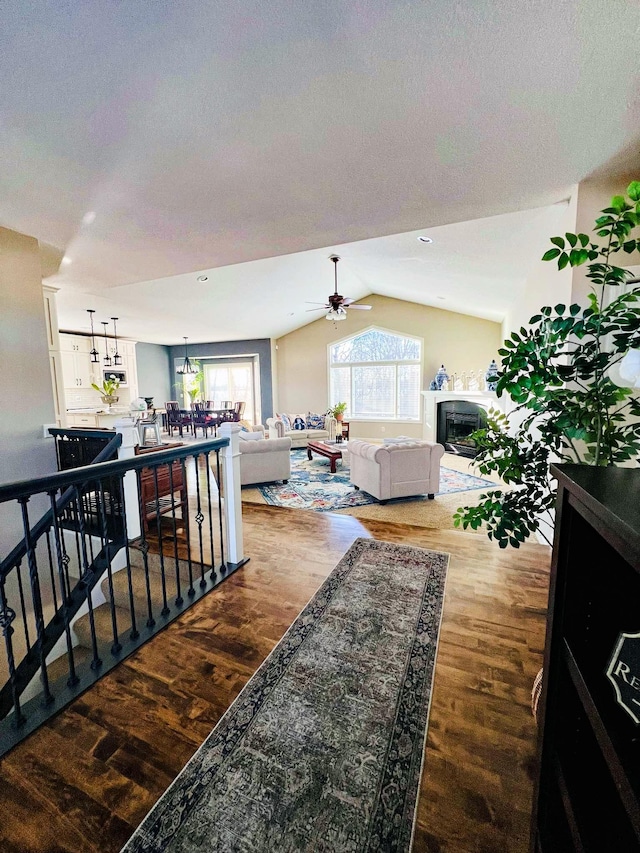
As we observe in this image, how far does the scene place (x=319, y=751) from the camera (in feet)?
4.52

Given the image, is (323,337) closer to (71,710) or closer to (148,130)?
(148,130)

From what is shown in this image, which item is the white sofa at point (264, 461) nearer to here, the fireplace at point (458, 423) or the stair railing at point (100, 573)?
the stair railing at point (100, 573)

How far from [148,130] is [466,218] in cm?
209

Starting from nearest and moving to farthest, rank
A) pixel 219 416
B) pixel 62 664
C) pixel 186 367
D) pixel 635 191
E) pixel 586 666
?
pixel 586 666, pixel 635 191, pixel 62 664, pixel 219 416, pixel 186 367

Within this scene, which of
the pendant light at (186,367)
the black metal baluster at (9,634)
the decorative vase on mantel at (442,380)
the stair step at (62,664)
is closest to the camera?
the black metal baluster at (9,634)

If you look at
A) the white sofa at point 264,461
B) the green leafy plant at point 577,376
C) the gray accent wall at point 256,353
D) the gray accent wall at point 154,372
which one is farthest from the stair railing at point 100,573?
the gray accent wall at point 154,372

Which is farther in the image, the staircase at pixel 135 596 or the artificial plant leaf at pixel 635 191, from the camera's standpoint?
the staircase at pixel 135 596

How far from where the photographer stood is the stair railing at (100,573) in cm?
155

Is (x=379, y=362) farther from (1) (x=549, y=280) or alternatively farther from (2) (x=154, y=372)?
(2) (x=154, y=372)

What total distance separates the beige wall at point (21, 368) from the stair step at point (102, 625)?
0.92m

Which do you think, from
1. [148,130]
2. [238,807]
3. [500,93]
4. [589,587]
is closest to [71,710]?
[238,807]

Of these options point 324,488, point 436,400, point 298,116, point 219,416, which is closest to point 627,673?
point 298,116

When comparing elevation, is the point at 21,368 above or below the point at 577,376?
above

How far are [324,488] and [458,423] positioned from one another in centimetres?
383
